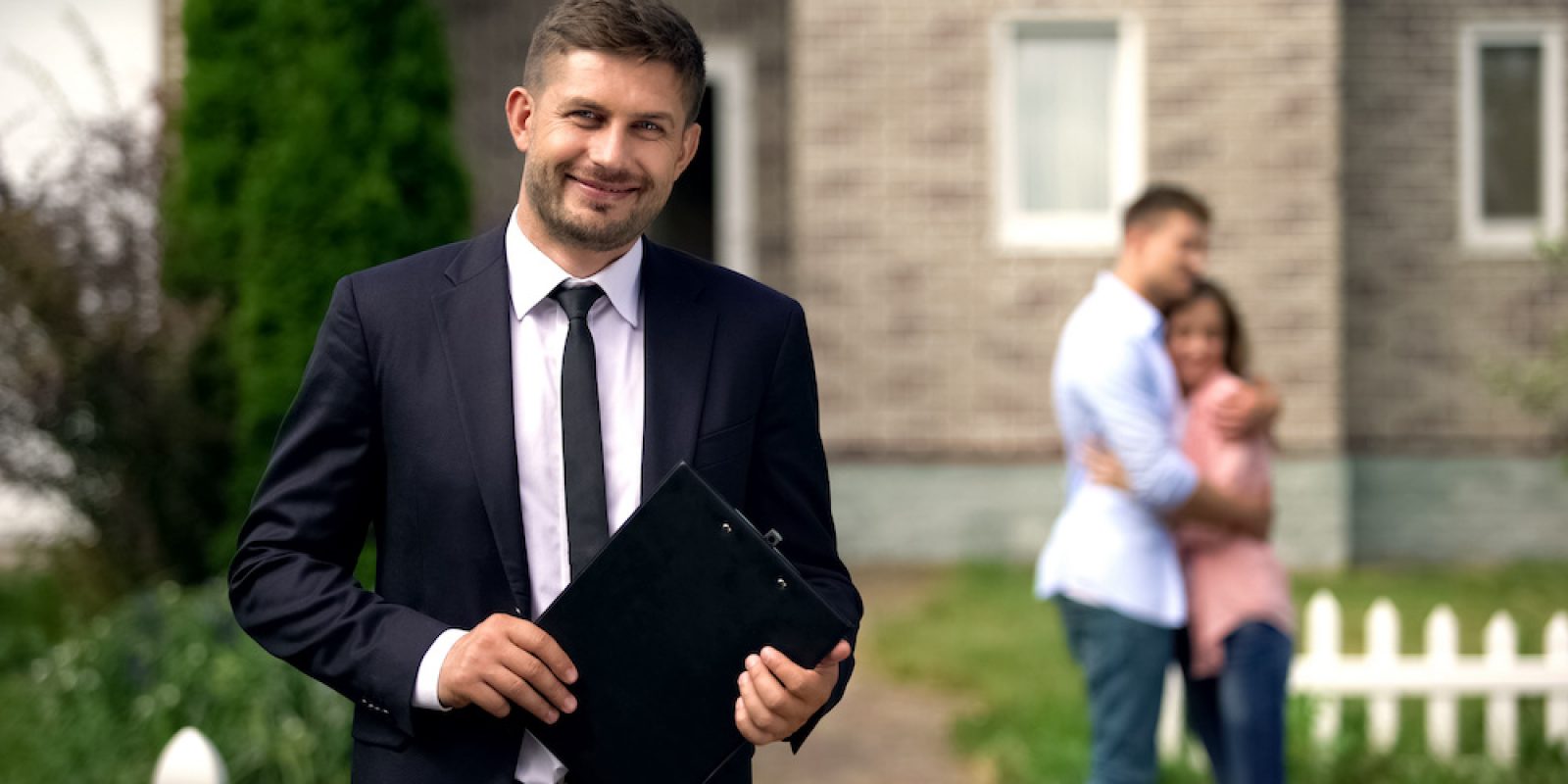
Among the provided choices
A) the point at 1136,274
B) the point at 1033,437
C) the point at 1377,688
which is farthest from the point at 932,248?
the point at 1136,274

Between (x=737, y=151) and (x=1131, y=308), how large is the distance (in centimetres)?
788

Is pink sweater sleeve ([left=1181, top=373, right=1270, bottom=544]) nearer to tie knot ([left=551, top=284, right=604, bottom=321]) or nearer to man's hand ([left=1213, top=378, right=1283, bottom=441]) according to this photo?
man's hand ([left=1213, top=378, right=1283, bottom=441])

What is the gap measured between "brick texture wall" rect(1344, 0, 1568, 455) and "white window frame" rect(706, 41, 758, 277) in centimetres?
404

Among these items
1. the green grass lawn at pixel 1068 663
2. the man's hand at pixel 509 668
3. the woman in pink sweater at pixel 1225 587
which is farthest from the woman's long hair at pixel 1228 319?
the man's hand at pixel 509 668

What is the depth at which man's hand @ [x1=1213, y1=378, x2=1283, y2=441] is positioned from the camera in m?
4.15

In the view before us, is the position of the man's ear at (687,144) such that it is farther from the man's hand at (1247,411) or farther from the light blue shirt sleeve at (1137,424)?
the man's hand at (1247,411)

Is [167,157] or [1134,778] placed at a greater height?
[167,157]

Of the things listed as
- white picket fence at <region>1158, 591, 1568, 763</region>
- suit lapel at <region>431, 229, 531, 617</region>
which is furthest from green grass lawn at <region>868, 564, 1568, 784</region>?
suit lapel at <region>431, 229, 531, 617</region>

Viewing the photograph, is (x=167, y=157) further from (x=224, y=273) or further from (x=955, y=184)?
(x=955, y=184)

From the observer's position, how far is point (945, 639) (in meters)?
7.85

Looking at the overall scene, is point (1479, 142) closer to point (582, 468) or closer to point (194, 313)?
point (194, 313)

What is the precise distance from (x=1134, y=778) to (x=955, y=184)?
6.94 metres

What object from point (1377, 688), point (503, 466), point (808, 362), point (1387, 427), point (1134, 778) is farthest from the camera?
point (1387, 427)

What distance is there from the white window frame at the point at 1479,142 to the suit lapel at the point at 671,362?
10267mm
